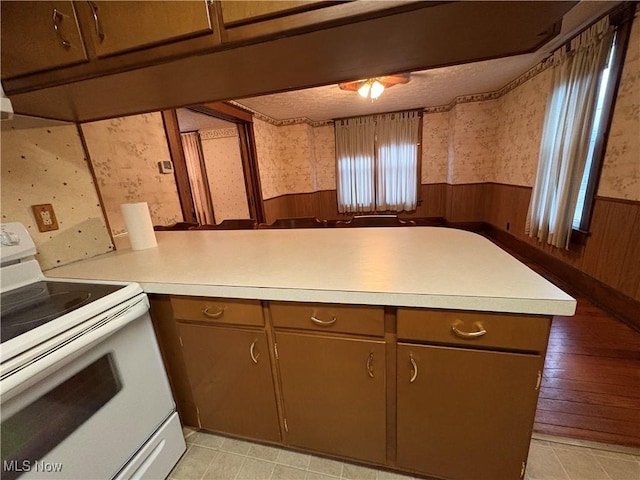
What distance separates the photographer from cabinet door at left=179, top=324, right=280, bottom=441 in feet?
3.31

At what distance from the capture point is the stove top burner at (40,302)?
0.75m

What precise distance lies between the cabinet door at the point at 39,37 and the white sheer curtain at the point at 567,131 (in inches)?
132

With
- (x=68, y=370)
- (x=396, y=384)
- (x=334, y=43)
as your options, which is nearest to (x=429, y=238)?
(x=396, y=384)

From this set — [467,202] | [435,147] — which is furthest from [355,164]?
[467,202]

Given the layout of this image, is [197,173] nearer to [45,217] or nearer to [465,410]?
[45,217]

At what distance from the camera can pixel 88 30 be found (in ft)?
2.84

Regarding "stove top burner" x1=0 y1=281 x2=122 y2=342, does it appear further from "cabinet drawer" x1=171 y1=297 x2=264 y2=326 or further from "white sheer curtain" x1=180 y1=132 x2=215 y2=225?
"white sheer curtain" x1=180 y1=132 x2=215 y2=225

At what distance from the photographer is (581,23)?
86.4 inches

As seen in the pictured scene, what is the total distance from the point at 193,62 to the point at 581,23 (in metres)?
3.22

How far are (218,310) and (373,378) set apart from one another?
62 centimetres

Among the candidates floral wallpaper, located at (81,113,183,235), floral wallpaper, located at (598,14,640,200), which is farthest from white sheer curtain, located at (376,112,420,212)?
floral wallpaper, located at (81,113,183,235)

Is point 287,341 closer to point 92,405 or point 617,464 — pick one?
point 92,405

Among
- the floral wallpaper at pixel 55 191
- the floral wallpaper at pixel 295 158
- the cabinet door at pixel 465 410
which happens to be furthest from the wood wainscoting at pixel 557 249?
the floral wallpaper at pixel 55 191

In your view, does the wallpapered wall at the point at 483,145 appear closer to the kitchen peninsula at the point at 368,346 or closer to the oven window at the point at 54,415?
the kitchen peninsula at the point at 368,346
